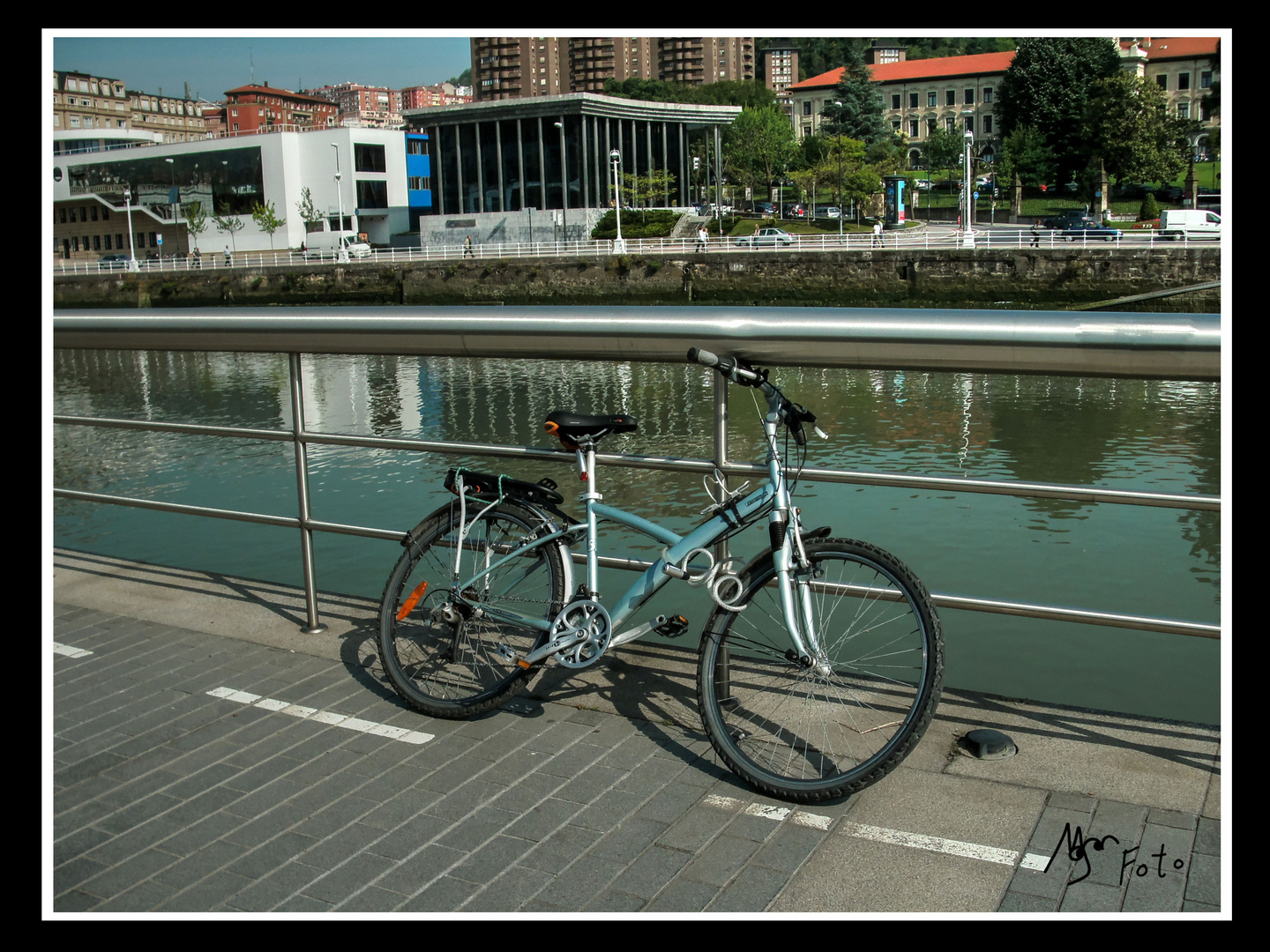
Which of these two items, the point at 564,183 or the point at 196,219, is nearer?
the point at 564,183

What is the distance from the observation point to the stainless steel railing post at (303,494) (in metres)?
3.87

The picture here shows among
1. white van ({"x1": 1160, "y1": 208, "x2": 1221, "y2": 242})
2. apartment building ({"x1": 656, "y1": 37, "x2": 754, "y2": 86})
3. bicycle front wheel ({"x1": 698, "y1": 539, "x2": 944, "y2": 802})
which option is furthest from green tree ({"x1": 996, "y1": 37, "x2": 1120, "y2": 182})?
apartment building ({"x1": 656, "y1": 37, "x2": 754, "y2": 86})

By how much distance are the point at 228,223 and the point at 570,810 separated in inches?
2881

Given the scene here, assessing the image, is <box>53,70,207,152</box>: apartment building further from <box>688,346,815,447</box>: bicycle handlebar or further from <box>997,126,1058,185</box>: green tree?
<box>688,346,815,447</box>: bicycle handlebar

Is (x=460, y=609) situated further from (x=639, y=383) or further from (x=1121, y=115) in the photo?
(x=1121, y=115)

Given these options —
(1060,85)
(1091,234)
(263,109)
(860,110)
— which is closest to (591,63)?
(263,109)

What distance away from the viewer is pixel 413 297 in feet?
160

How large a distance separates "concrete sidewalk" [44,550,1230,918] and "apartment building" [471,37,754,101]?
163 meters

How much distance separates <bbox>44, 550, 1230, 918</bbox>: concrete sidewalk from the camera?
226cm

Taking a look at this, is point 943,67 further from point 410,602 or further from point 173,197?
point 410,602

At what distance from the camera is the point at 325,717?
10.6 ft

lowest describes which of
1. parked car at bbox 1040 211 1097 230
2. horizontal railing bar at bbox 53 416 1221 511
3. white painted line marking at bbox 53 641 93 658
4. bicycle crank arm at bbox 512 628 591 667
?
white painted line marking at bbox 53 641 93 658

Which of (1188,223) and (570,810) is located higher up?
(1188,223)

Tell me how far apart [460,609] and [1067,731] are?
1714mm
